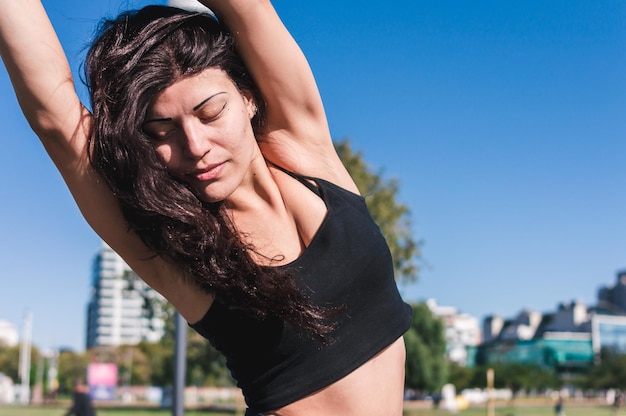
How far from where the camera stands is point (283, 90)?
5.54ft

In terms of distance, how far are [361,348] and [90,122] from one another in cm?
71

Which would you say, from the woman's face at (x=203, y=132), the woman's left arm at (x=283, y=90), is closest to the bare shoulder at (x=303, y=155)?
the woman's left arm at (x=283, y=90)

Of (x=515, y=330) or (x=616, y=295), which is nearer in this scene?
(x=515, y=330)

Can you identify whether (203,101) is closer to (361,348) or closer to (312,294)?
(312,294)

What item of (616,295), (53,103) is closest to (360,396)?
(53,103)

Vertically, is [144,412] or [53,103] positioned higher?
[53,103]

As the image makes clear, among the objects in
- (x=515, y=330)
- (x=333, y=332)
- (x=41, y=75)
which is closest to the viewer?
(x=41, y=75)

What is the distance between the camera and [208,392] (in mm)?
81125

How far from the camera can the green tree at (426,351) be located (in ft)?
133

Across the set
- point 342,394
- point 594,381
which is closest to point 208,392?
point 594,381

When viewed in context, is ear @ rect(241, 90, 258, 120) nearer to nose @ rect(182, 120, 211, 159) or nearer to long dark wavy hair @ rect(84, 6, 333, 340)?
long dark wavy hair @ rect(84, 6, 333, 340)

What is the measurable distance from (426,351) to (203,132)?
4071cm

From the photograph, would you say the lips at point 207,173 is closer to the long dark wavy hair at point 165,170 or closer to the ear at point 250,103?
the long dark wavy hair at point 165,170

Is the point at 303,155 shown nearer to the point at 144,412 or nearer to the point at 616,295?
the point at 144,412
